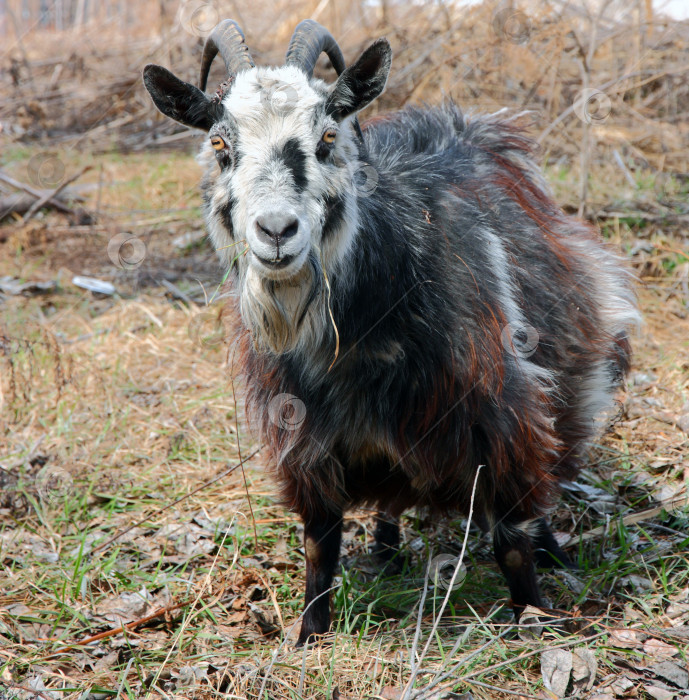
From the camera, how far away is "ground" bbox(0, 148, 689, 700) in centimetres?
273

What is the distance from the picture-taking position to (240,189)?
254 centimetres

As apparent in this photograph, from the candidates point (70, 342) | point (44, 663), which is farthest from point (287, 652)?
point (70, 342)

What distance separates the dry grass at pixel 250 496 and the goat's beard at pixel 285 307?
82 centimetres

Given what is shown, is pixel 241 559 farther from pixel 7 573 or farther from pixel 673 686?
pixel 673 686

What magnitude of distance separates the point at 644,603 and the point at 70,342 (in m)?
4.19

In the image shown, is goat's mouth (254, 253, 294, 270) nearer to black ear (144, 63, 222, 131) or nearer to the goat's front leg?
black ear (144, 63, 222, 131)

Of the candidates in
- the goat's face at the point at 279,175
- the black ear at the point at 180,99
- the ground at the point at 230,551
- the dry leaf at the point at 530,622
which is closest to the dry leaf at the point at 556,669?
the ground at the point at 230,551

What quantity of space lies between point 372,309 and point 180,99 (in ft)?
3.46

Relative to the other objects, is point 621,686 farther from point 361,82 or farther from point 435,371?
point 361,82

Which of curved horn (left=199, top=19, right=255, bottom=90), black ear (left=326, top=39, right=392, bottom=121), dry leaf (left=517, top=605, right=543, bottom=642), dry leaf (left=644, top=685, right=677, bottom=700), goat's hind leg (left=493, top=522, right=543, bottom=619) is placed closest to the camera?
dry leaf (left=644, top=685, right=677, bottom=700)

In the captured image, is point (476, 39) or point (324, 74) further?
point (324, 74)

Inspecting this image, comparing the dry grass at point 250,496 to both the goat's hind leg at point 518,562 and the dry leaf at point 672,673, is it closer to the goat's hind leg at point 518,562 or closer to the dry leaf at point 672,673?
the dry leaf at point 672,673

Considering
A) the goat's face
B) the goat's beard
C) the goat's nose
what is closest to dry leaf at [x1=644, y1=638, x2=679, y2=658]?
the goat's beard

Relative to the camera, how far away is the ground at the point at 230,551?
8.96ft
